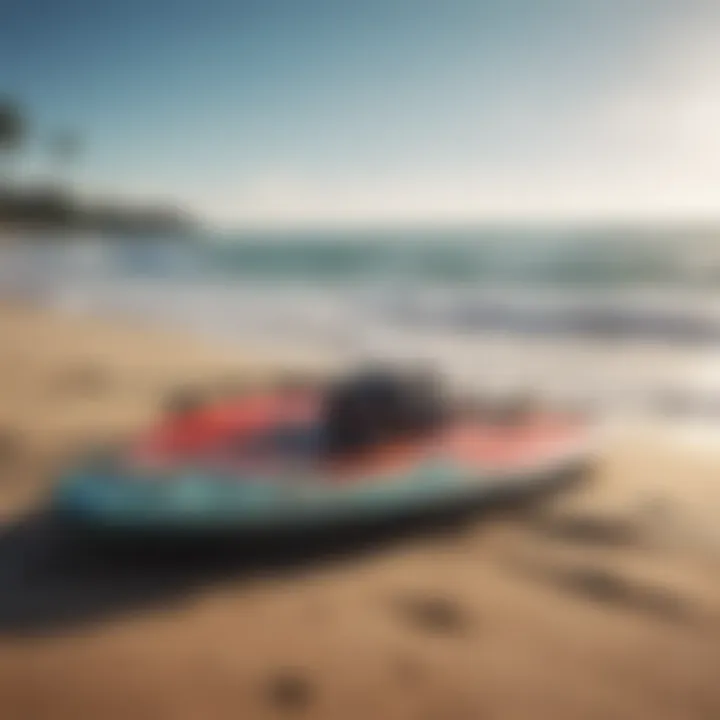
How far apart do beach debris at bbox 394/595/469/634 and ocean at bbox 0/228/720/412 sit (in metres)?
0.88

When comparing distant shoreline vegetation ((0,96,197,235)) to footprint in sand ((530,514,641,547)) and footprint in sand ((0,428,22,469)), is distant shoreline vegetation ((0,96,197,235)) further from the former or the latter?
footprint in sand ((530,514,641,547))

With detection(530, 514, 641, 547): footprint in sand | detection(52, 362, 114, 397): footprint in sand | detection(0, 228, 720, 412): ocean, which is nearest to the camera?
detection(530, 514, 641, 547): footprint in sand

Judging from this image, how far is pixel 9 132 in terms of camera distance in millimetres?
1912

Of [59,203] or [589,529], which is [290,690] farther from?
[59,203]

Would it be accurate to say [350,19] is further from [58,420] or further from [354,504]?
[58,420]

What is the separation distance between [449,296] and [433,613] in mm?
2107

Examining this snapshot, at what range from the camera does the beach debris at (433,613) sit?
1.12 metres

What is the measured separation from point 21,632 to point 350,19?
1206 mm

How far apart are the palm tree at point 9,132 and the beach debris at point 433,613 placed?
1.28 meters

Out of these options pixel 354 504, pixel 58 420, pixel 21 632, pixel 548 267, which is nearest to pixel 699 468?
pixel 354 504

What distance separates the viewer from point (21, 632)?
1067 millimetres

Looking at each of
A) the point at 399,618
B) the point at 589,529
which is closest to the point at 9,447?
the point at 399,618

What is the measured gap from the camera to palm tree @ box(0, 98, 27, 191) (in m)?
1.72

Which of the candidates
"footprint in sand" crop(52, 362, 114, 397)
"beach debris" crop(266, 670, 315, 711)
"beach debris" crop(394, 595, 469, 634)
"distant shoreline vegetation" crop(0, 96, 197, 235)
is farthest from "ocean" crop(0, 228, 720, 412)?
"beach debris" crop(266, 670, 315, 711)
